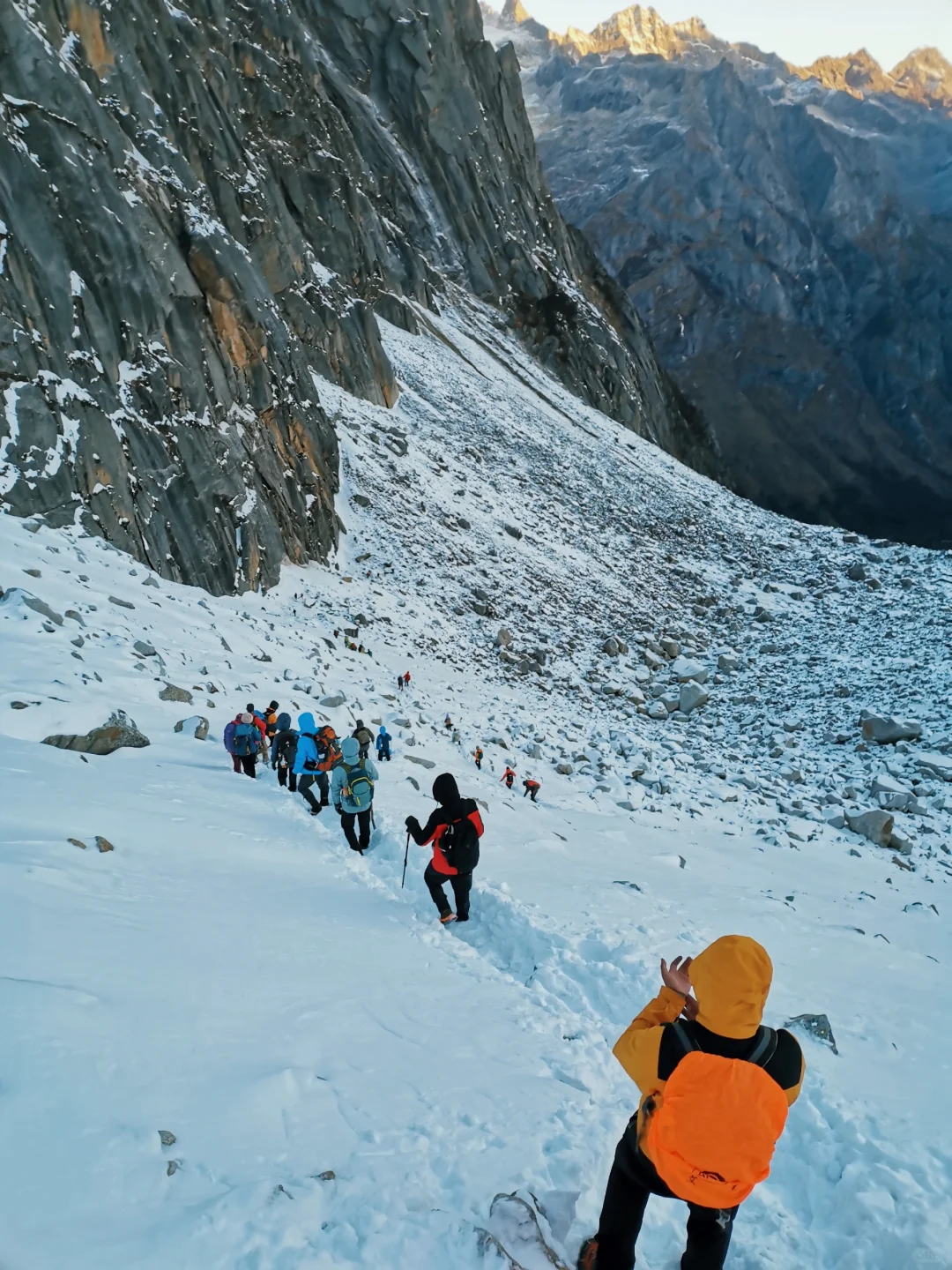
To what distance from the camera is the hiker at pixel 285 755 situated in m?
9.77

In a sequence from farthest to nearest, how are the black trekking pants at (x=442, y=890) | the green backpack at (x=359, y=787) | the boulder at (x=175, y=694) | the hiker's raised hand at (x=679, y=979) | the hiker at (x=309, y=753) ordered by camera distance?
1. the boulder at (x=175, y=694)
2. the hiker at (x=309, y=753)
3. the green backpack at (x=359, y=787)
4. the black trekking pants at (x=442, y=890)
5. the hiker's raised hand at (x=679, y=979)

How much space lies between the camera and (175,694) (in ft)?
35.9

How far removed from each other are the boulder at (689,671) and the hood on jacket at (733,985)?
23.3 metres

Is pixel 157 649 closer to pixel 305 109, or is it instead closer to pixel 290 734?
pixel 290 734

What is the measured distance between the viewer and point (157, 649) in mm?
12477

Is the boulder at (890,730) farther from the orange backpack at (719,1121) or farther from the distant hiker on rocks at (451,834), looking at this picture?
the orange backpack at (719,1121)

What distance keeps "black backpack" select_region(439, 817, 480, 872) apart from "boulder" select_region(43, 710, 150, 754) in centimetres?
410

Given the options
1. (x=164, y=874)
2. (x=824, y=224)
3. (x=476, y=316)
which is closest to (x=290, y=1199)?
(x=164, y=874)

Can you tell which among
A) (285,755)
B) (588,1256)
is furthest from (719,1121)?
(285,755)

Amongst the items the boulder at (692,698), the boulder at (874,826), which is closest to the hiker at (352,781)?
the boulder at (874,826)

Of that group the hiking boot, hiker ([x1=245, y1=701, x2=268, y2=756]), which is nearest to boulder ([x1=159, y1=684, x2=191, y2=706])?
hiker ([x1=245, y1=701, x2=268, y2=756])

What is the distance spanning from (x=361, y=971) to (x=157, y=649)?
9.07 meters

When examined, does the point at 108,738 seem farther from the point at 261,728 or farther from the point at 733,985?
the point at 733,985

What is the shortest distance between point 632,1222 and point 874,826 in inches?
542
